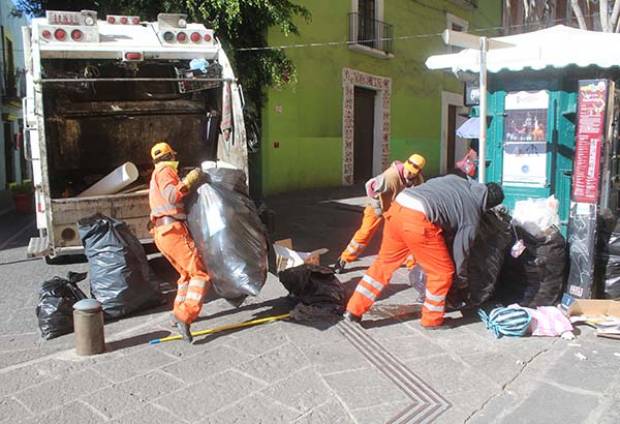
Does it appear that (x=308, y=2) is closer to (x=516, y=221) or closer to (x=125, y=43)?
(x=125, y=43)

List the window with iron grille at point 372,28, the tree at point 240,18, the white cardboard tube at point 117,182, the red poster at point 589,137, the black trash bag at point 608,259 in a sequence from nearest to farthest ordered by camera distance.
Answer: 1. the red poster at point 589,137
2. the black trash bag at point 608,259
3. the white cardboard tube at point 117,182
4. the tree at point 240,18
5. the window with iron grille at point 372,28

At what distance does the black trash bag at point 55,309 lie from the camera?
4109 millimetres

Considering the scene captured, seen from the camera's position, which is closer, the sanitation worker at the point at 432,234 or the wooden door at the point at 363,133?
the sanitation worker at the point at 432,234

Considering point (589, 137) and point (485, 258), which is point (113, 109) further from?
point (589, 137)

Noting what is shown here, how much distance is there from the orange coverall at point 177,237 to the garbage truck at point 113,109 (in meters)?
1.35

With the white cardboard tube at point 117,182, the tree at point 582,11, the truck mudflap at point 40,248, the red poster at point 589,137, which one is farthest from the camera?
the tree at point 582,11

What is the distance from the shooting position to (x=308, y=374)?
11.7 ft

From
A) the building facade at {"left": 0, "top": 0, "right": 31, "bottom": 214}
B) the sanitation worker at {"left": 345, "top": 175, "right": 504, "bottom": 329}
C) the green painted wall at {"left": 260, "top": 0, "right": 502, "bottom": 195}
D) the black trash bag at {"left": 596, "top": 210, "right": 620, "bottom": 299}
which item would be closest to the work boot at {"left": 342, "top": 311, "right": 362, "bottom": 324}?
the sanitation worker at {"left": 345, "top": 175, "right": 504, "bottom": 329}

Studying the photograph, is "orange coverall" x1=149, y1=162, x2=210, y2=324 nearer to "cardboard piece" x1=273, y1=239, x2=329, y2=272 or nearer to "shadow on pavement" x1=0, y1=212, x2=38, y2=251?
"cardboard piece" x1=273, y1=239, x2=329, y2=272

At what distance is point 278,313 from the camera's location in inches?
183

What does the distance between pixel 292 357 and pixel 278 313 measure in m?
0.88

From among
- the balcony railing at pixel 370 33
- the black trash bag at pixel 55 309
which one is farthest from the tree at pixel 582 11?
the black trash bag at pixel 55 309

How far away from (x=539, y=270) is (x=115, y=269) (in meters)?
3.23

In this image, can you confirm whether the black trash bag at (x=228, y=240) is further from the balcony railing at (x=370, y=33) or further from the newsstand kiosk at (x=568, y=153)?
the balcony railing at (x=370, y=33)
